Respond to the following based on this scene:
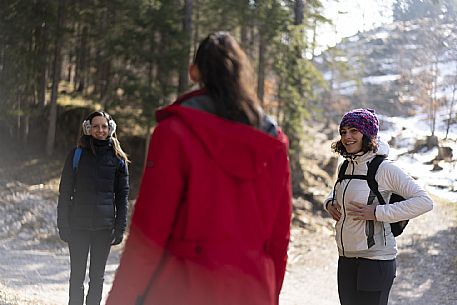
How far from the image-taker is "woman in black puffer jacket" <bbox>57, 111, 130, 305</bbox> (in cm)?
457

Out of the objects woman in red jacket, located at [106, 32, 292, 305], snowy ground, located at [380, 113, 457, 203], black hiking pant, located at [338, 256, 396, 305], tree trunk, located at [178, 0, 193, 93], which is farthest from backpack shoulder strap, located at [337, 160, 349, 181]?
tree trunk, located at [178, 0, 193, 93]

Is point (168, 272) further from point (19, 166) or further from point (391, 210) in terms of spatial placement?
point (19, 166)

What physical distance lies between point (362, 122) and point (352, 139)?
0.13m

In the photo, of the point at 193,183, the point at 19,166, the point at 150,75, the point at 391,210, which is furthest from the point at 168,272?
the point at 19,166

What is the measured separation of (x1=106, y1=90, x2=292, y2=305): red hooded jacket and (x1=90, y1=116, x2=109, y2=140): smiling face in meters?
2.64

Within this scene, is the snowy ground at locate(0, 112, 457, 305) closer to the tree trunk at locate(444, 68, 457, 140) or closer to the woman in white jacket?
the tree trunk at locate(444, 68, 457, 140)

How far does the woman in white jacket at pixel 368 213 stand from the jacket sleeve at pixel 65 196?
7.31 feet

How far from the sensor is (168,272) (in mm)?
2057

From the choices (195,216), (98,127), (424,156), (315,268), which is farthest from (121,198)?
(424,156)

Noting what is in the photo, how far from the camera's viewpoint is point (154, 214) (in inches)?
79.4

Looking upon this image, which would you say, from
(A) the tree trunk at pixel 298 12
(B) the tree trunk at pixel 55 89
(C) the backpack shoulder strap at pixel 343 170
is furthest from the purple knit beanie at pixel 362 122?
(B) the tree trunk at pixel 55 89

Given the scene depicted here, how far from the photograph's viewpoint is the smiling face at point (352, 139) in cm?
364

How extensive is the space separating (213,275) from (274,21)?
16179 mm

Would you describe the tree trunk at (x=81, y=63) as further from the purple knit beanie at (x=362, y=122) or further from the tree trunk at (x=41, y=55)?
the purple knit beanie at (x=362, y=122)
